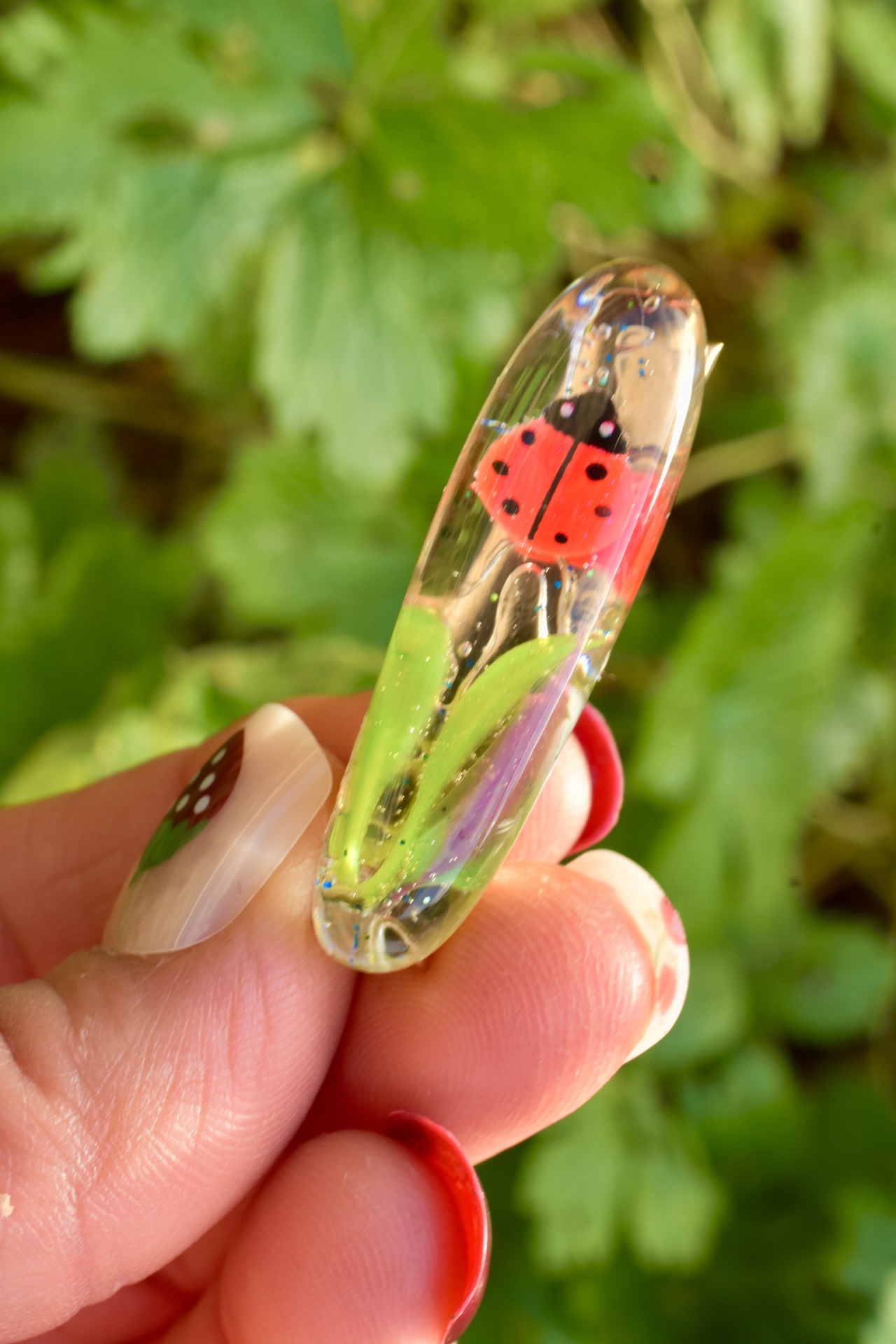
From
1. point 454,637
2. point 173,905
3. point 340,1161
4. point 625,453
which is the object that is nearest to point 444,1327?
point 340,1161

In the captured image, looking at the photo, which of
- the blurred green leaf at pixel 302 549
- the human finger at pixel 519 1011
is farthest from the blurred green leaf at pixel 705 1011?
the human finger at pixel 519 1011

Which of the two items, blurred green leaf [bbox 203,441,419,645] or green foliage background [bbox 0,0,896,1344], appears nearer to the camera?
green foliage background [bbox 0,0,896,1344]

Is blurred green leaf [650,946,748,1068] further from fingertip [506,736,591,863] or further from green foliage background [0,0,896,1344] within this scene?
fingertip [506,736,591,863]

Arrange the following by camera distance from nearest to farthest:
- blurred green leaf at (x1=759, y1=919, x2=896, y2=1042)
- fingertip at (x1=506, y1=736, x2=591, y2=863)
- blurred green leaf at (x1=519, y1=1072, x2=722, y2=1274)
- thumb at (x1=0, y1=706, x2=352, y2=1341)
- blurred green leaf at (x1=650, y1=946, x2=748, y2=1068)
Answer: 1. thumb at (x1=0, y1=706, x2=352, y2=1341)
2. fingertip at (x1=506, y1=736, x2=591, y2=863)
3. blurred green leaf at (x1=519, y1=1072, x2=722, y2=1274)
4. blurred green leaf at (x1=650, y1=946, x2=748, y2=1068)
5. blurred green leaf at (x1=759, y1=919, x2=896, y2=1042)

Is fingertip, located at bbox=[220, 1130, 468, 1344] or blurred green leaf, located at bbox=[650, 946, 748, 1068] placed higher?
fingertip, located at bbox=[220, 1130, 468, 1344]

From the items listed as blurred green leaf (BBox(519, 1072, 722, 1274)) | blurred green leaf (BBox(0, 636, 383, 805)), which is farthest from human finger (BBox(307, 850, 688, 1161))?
blurred green leaf (BBox(519, 1072, 722, 1274))

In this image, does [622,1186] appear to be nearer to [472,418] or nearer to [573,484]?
[472,418]

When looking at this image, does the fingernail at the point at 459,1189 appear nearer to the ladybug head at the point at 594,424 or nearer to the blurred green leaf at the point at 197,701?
the ladybug head at the point at 594,424
